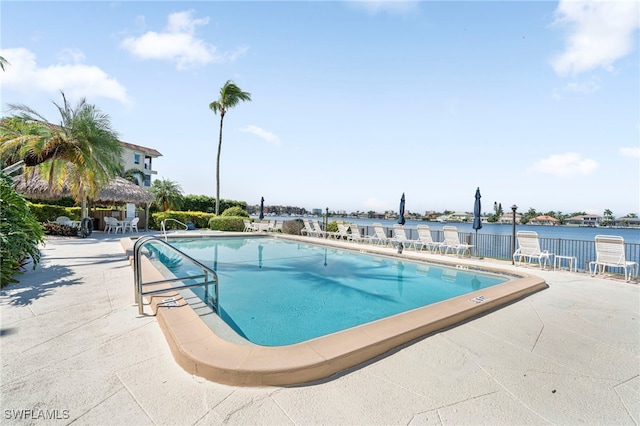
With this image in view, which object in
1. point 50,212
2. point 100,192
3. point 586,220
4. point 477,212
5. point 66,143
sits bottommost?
point 586,220

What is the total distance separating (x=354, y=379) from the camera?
245 centimetres

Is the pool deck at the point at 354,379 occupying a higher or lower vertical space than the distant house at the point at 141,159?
lower

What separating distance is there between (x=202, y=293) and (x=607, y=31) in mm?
10796

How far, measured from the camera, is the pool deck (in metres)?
2.00

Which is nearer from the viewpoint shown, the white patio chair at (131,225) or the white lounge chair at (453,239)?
the white lounge chair at (453,239)

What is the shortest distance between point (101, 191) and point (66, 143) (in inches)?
327

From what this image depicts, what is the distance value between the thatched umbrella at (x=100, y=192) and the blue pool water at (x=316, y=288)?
841 centimetres

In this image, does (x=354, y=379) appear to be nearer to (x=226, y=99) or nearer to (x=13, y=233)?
(x=13, y=233)

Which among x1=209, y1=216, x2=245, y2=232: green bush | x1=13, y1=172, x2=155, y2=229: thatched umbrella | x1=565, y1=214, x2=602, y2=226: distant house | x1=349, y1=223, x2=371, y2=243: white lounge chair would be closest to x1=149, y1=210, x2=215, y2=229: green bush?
x1=13, y1=172, x2=155, y2=229: thatched umbrella

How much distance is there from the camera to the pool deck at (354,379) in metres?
2.00

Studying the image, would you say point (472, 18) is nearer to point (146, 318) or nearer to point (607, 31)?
point (607, 31)

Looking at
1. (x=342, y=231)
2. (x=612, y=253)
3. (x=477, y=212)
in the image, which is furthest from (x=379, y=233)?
(x=612, y=253)

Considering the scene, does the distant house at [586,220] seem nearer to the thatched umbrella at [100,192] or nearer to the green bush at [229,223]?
the green bush at [229,223]

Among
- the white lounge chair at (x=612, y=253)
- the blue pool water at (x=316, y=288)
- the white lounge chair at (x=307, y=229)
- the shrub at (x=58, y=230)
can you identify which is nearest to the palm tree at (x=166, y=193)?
the shrub at (x=58, y=230)
